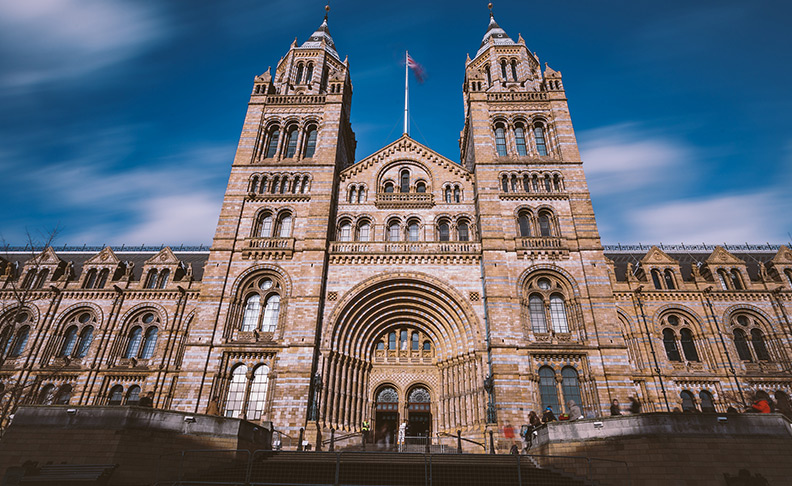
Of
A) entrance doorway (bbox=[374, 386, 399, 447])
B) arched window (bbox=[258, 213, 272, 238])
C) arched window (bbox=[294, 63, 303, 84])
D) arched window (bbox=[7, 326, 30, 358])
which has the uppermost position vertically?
arched window (bbox=[294, 63, 303, 84])

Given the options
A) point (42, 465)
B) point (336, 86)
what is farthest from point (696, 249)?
point (42, 465)

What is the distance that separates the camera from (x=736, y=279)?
3036cm

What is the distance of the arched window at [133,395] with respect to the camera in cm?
2683

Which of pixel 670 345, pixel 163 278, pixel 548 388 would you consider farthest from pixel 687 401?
pixel 163 278

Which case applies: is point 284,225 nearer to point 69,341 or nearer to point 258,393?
point 258,393

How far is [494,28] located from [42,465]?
4072cm

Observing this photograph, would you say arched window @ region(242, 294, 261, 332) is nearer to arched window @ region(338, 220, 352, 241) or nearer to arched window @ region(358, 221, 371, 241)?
arched window @ region(338, 220, 352, 241)

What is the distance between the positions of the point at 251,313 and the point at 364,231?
8.53 m

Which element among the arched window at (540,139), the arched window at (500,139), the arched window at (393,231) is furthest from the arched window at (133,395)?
the arched window at (540,139)

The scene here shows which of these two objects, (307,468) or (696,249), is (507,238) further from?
(696,249)

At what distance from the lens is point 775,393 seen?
1028 inches

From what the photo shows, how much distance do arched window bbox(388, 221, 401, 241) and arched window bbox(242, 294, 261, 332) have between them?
892 centimetres

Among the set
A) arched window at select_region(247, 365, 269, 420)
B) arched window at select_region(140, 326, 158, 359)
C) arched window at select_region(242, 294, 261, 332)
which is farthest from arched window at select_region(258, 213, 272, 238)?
arched window at select_region(140, 326, 158, 359)

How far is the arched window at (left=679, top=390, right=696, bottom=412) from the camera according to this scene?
85.4ft
